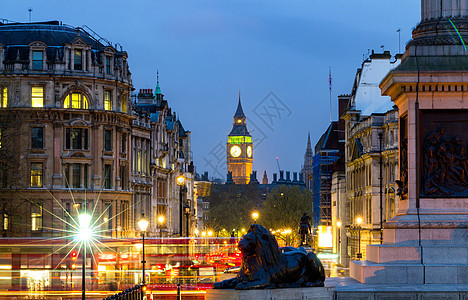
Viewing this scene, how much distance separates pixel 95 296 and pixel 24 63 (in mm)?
38117

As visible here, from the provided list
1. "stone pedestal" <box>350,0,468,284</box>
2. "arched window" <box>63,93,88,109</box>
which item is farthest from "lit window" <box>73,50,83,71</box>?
"stone pedestal" <box>350,0,468,284</box>

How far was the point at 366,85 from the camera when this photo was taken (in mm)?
90312

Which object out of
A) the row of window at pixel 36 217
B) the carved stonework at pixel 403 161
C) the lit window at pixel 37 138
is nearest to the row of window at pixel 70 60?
the lit window at pixel 37 138

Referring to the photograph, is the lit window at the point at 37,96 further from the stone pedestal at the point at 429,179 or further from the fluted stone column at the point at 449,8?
the stone pedestal at the point at 429,179

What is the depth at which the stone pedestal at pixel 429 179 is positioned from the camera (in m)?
25.5

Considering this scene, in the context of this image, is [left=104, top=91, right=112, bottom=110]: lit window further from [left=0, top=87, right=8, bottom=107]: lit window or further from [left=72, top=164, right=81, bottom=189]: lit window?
[left=0, top=87, right=8, bottom=107]: lit window

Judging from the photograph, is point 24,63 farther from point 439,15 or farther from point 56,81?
point 439,15

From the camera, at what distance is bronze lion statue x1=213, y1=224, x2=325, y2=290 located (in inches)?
908

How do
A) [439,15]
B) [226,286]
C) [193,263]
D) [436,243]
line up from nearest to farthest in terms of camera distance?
[226,286] → [436,243] → [439,15] → [193,263]

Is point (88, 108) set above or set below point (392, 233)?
above

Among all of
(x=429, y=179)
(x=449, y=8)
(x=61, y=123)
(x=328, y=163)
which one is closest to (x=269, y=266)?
(x=429, y=179)

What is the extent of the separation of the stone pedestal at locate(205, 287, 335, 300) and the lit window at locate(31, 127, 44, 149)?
5656 cm

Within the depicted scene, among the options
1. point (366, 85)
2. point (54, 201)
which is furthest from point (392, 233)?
point (366, 85)

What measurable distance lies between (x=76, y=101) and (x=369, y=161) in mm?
24484
